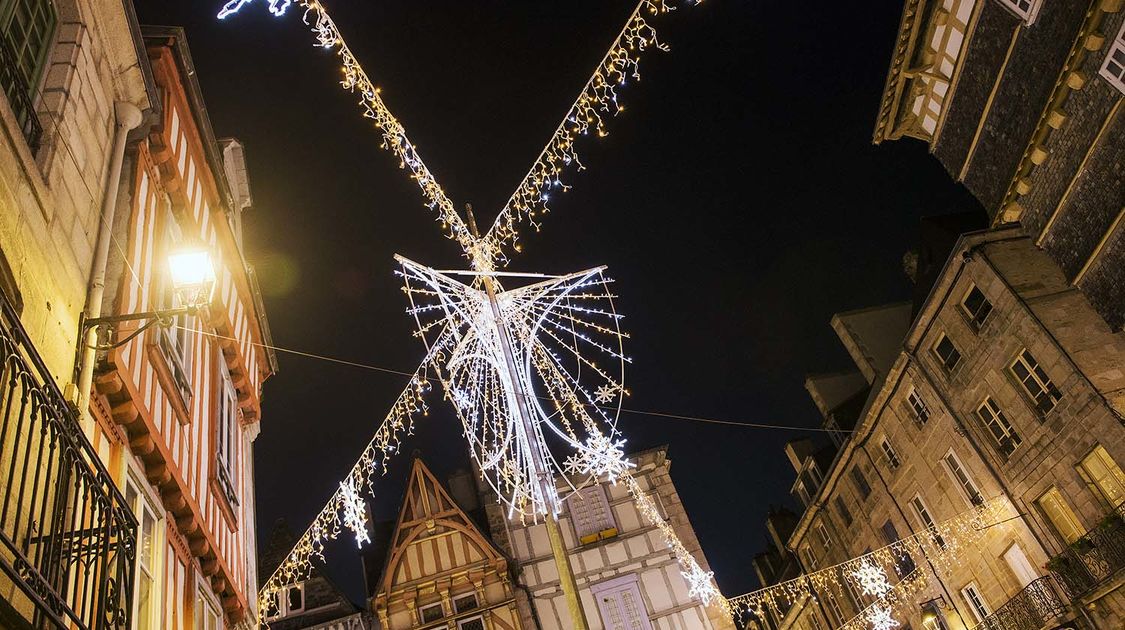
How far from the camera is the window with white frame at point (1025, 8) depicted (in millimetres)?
10195

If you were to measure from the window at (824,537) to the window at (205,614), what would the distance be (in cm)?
2099

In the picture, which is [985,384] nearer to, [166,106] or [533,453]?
[533,453]

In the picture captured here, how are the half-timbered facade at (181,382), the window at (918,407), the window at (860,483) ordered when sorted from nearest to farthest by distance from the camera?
1. the half-timbered facade at (181,382)
2. the window at (918,407)
3. the window at (860,483)

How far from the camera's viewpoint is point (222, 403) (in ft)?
35.2

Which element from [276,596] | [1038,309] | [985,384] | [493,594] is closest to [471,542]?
[493,594]

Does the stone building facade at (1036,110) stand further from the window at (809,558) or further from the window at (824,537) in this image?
the window at (809,558)

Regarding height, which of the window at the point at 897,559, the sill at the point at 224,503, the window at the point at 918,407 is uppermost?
the window at the point at 918,407

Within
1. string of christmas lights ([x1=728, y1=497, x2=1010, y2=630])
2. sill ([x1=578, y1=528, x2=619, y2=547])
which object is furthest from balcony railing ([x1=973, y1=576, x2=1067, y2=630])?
sill ([x1=578, y1=528, x2=619, y2=547])

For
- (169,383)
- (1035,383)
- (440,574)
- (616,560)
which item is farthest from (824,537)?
(169,383)

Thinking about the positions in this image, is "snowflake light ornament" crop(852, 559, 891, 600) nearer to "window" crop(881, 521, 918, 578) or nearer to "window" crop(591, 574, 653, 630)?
"window" crop(881, 521, 918, 578)

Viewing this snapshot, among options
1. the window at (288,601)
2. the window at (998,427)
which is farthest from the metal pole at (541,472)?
the window at (288,601)

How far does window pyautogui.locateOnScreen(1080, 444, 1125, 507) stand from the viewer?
14195 millimetres

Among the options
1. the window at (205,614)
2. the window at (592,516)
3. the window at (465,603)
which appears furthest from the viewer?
the window at (592,516)

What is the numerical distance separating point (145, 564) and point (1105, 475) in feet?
52.2
